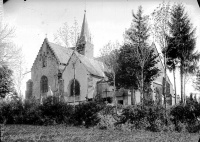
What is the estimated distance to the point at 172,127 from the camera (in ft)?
31.7

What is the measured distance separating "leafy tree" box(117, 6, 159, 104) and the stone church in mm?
1649

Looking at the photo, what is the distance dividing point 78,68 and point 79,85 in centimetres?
209

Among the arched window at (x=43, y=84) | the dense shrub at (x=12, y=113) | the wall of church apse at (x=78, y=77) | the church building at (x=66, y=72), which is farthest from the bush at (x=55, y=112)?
the wall of church apse at (x=78, y=77)

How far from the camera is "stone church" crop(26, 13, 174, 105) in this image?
1537cm

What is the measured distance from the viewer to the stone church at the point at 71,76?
50.4ft

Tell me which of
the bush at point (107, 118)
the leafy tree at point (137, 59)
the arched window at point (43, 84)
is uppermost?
the leafy tree at point (137, 59)

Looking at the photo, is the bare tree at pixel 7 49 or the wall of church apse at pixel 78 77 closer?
the bare tree at pixel 7 49

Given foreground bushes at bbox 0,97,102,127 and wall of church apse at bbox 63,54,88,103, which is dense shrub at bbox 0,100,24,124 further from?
wall of church apse at bbox 63,54,88,103

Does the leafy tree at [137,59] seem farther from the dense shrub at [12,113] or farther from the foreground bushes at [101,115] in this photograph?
the dense shrub at [12,113]

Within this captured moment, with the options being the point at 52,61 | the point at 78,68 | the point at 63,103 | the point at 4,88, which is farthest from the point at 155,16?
the point at 78,68

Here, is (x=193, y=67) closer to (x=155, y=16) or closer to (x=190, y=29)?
(x=190, y=29)

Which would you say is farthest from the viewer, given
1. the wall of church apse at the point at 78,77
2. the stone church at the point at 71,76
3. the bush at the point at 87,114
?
the wall of church apse at the point at 78,77

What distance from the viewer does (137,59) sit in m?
14.7

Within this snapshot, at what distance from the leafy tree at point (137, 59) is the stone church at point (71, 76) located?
1649 mm
